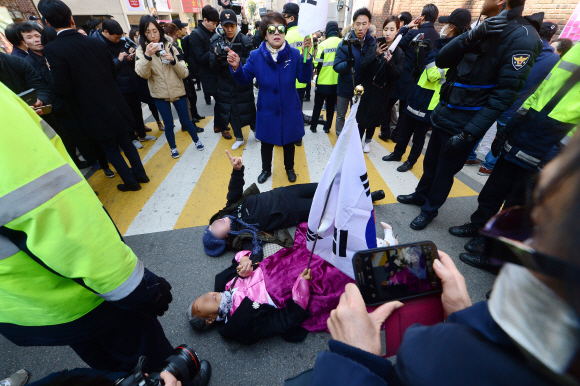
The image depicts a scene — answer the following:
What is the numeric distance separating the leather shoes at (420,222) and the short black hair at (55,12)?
4374mm

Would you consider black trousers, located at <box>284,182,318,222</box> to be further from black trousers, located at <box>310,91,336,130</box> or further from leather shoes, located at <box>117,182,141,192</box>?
black trousers, located at <box>310,91,336,130</box>

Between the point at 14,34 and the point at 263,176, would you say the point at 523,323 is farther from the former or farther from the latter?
the point at 14,34

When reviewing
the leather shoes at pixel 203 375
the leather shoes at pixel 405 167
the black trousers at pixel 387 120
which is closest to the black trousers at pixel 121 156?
the leather shoes at pixel 203 375

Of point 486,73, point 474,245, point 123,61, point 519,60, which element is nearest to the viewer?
point 519,60

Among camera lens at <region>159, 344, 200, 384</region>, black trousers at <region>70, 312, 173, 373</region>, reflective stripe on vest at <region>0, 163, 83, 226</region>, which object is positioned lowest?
camera lens at <region>159, 344, 200, 384</region>

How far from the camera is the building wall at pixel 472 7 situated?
4484mm

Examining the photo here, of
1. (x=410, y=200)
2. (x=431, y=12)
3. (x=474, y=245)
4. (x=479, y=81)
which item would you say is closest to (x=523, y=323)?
(x=479, y=81)

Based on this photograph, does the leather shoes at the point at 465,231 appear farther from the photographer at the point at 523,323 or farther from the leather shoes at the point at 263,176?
the photographer at the point at 523,323

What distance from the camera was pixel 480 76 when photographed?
218 cm

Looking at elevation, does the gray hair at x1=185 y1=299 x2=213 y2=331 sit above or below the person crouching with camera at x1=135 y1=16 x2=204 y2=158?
below

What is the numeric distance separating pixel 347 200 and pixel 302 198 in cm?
133

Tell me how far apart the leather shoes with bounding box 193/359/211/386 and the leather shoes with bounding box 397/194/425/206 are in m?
2.94

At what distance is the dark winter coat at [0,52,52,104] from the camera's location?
2.72 metres

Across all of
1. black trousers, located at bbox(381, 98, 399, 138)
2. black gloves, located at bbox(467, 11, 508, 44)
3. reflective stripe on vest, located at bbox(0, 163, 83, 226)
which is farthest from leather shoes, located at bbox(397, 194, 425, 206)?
reflective stripe on vest, located at bbox(0, 163, 83, 226)
